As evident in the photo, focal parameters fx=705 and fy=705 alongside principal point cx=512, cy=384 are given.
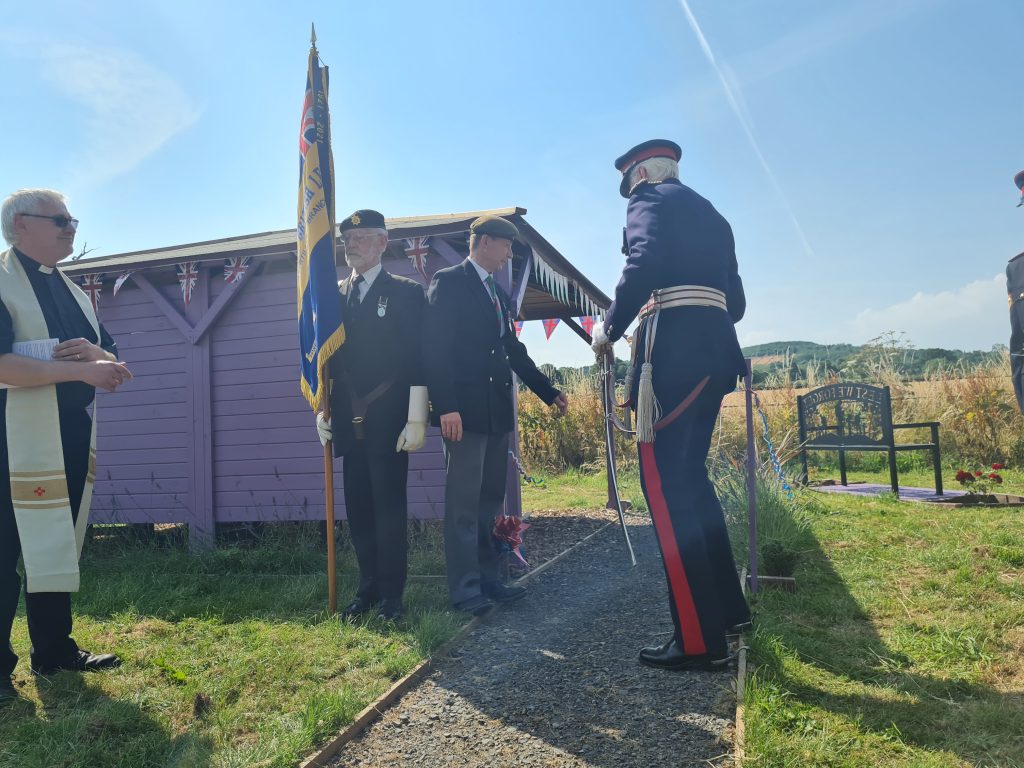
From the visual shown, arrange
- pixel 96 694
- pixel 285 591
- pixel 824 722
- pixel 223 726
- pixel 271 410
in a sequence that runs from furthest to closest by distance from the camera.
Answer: pixel 271 410 < pixel 285 591 < pixel 96 694 < pixel 223 726 < pixel 824 722

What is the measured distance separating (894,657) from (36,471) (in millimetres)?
3315

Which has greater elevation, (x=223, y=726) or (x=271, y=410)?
(x=271, y=410)

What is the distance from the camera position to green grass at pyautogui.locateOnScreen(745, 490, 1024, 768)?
6.47ft

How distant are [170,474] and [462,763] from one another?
507 centimetres

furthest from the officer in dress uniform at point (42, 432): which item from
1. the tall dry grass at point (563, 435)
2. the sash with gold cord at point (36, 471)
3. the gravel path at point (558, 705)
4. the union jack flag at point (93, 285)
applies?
the tall dry grass at point (563, 435)

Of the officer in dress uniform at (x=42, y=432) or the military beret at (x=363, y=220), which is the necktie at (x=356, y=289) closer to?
the military beret at (x=363, y=220)

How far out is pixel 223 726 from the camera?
2293 millimetres

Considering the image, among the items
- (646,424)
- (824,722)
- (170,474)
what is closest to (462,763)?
(824,722)

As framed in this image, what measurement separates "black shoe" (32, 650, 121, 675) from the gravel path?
1341 mm

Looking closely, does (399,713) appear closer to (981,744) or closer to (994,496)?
(981,744)

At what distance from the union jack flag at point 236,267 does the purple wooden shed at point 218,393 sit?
0.03 feet

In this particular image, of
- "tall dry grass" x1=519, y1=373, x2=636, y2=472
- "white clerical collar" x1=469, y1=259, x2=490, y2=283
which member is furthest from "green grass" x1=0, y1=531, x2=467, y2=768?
"tall dry grass" x1=519, y1=373, x2=636, y2=472

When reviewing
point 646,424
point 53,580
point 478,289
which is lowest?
point 53,580

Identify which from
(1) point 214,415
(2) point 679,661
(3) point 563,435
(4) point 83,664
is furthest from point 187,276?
(3) point 563,435
